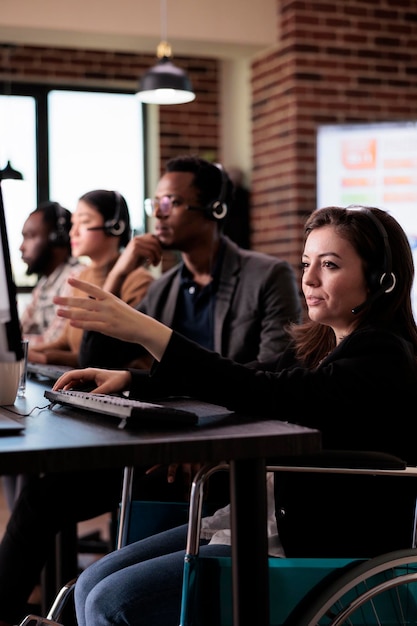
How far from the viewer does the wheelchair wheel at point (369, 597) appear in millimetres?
1279

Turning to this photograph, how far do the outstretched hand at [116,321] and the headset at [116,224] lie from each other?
6.25 feet

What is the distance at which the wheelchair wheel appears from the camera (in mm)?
1279

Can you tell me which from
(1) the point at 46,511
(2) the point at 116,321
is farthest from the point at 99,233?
(2) the point at 116,321

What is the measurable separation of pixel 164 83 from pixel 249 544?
3.94 m

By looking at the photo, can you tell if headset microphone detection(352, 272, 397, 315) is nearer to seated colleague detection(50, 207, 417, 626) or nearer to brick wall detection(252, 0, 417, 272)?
seated colleague detection(50, 207, 417, 626)

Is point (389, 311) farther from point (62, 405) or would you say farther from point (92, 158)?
point (92, 158)

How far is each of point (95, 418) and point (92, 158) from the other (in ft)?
18.5

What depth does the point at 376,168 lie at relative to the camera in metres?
5.14

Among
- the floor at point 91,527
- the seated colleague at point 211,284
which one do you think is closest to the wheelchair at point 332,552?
the seated colleague at point 211,284

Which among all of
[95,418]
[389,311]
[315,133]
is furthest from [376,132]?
[95,418]

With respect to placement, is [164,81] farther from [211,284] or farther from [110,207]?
[211,284]

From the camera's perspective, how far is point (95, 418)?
1363mm

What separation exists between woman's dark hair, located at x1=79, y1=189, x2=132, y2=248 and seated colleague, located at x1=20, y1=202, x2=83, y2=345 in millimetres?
473

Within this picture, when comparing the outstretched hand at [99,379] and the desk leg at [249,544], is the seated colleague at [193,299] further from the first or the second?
the desk leg at [249,544]
